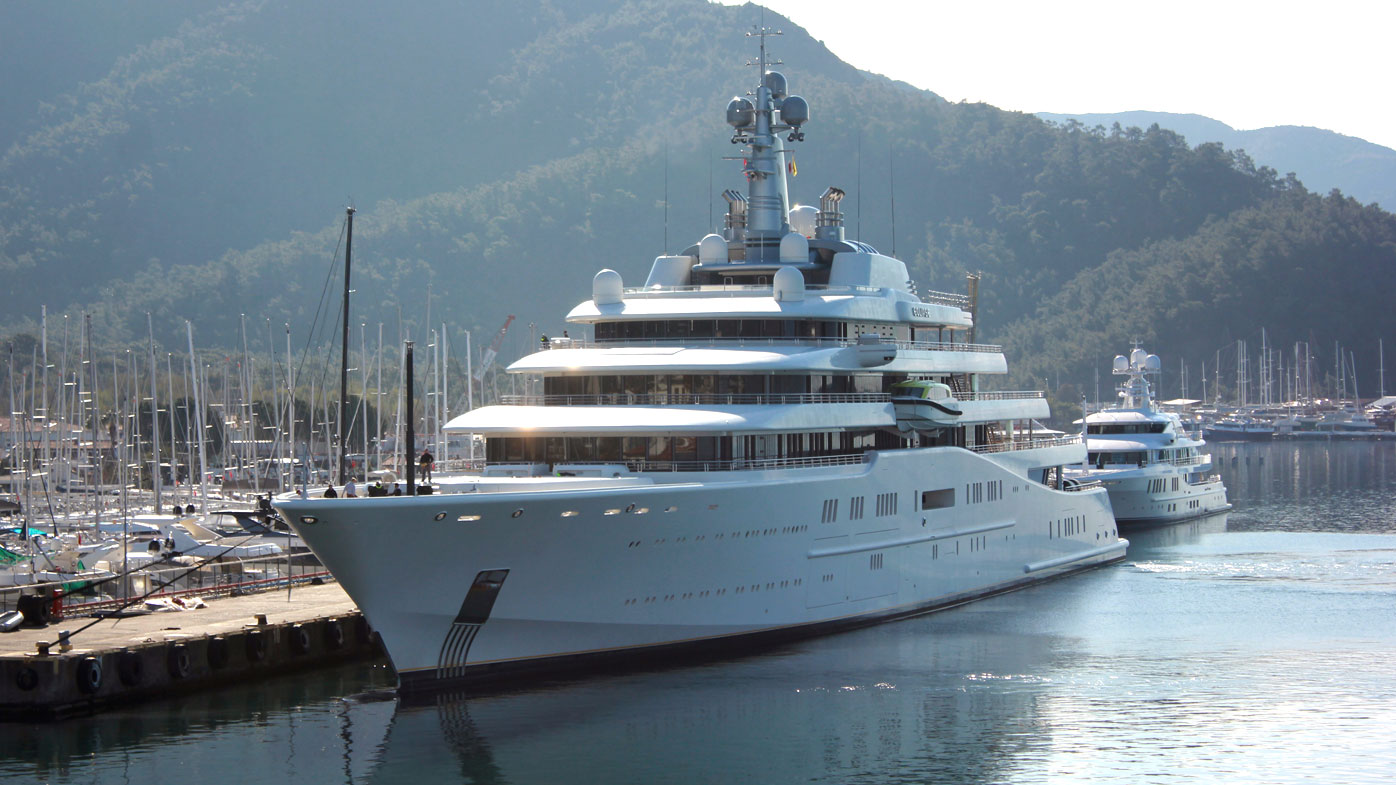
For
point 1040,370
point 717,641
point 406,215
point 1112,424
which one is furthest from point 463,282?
point 717,641

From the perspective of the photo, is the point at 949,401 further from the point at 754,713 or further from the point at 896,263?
the point at 754,713

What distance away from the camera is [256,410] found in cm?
7444

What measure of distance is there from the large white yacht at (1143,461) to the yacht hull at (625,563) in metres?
28.9

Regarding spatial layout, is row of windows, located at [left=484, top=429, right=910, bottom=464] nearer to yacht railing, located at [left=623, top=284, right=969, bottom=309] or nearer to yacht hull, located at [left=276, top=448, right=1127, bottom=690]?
yacht hull, located at [left=276, top=448, right=1127, bottom=690]

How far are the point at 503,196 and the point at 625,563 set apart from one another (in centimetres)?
13814

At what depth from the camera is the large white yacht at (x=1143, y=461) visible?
63.1 m

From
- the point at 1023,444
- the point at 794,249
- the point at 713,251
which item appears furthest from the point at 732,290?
the point at 1023,444

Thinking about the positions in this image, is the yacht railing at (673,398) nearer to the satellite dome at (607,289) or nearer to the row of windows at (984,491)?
the satellite dome at (607,289)

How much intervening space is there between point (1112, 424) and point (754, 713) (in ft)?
143

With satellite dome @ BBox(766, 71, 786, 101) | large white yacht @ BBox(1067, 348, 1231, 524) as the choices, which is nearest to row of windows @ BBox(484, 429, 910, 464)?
satellite dome @ BBox(766, 71, 786, 101)

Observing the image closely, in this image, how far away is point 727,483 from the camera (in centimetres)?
2988

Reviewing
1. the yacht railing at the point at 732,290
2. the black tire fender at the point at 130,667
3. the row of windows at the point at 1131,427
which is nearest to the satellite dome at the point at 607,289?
the yacht railing at the point at 732,290

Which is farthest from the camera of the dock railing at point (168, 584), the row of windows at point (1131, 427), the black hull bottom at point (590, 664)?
the row of windows at point (1131, 427)

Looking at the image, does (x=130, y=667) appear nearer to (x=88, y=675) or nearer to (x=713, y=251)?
(x=88, y=675)
